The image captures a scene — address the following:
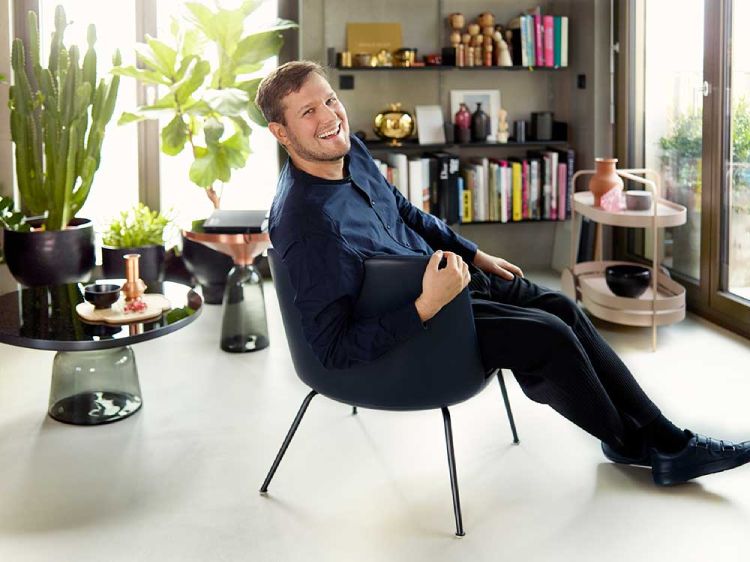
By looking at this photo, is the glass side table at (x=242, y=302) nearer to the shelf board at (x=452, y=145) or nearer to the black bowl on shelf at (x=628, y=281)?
the shelf board at (x=452, y=145)

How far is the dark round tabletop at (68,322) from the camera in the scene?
2923 mm

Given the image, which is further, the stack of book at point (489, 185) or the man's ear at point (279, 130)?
the stack of book at point (489, 185)

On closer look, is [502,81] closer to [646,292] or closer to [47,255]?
[646,292]

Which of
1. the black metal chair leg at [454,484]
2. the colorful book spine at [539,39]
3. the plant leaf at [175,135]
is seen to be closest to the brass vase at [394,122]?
the colorful book spine at [539,39]

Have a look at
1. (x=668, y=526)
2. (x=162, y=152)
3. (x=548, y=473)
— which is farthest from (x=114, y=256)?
(x=668, y=526)

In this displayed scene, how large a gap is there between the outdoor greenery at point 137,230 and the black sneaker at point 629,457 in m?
2.81

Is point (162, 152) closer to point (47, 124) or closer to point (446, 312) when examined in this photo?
point (47, 124)

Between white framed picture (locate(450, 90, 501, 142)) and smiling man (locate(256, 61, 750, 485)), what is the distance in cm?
268

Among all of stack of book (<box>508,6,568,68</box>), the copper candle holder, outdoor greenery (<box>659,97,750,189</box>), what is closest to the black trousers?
the copper candle holder

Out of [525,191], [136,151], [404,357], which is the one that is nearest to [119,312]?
[404,357]

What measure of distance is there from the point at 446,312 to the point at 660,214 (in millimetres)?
2029

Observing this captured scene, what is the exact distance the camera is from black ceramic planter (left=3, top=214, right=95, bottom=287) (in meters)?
4.52

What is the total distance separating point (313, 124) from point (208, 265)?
2.51 meters

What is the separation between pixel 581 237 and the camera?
5086 mm
